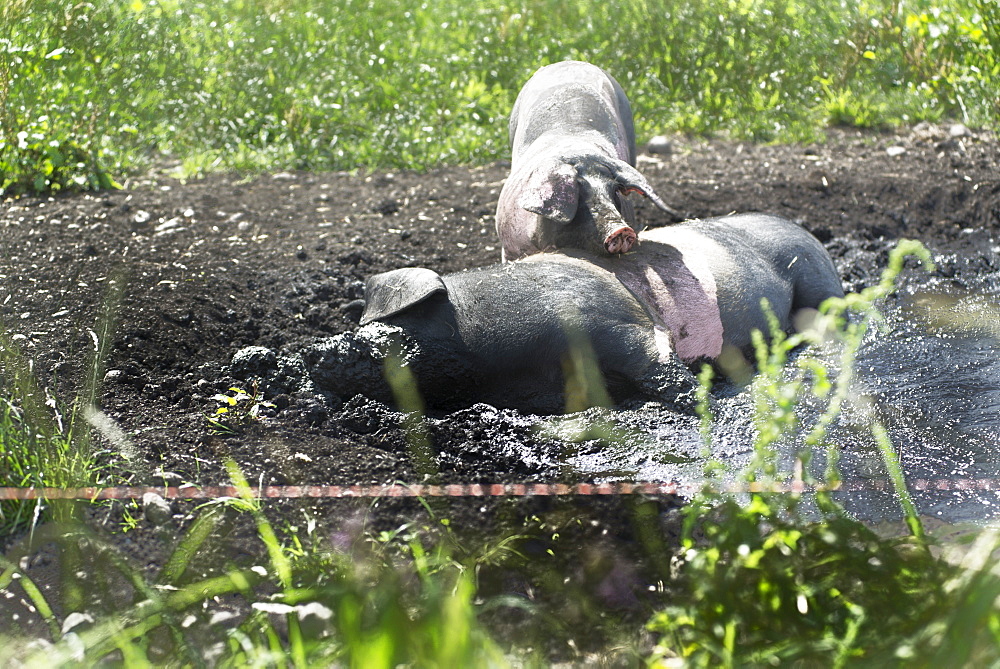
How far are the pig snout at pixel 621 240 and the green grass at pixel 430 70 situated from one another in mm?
3152

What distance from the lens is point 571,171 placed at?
4.03 m

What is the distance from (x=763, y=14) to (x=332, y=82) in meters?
3.74

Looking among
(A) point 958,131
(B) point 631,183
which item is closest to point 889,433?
(B) point 631,183

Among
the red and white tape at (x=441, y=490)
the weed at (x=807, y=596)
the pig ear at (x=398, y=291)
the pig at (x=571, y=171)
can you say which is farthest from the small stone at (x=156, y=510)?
the pig at (x=571, y=171)

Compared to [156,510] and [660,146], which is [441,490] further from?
[660,146]

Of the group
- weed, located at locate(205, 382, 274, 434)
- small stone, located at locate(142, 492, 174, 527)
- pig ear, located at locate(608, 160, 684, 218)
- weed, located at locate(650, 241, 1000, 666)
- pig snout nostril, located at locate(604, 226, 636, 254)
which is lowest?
weed, located at locate(205, 382, 274, 434)

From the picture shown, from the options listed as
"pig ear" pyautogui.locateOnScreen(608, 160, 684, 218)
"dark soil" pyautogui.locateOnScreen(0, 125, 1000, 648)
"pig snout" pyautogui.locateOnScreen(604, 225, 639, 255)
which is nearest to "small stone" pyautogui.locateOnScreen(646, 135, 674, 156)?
"dark soil" pyautogui.locateOnScreen(0, 125, 1000, 648)

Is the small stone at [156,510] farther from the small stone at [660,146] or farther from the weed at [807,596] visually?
the small stone at [660,146]

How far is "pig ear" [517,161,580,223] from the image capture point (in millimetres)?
3928

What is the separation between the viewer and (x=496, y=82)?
7984 mm

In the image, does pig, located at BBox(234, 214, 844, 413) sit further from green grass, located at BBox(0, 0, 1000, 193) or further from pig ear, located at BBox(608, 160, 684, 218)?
→ green grass, located at BBox(0, 0, 1000, 193)

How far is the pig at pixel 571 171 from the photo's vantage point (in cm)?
396

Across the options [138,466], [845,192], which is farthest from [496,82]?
[138,466]

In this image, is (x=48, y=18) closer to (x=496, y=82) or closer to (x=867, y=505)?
(x=496, y=82)
